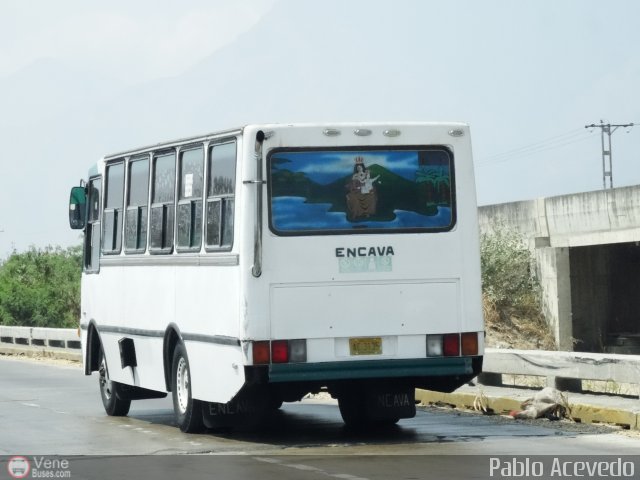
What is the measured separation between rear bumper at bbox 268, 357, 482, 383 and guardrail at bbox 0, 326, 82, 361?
20853 millimetres

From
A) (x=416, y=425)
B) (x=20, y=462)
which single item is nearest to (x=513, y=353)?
(x=416, y=425)

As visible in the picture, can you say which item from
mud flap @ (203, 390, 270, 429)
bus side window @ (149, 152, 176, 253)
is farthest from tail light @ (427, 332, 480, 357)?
bus side window @ (149, 152, 176, 253)

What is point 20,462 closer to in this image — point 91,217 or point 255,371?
point 255,371

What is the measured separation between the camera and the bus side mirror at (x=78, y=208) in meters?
21.3

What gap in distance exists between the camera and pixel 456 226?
53.3 feet

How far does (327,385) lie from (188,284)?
6.80ft

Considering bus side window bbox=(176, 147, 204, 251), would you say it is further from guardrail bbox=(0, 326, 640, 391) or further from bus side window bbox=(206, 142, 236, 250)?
guardrail bbox=(0, 326, 640, 391)

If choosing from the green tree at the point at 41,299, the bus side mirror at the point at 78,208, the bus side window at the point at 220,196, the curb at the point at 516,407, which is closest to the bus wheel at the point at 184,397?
the bus side window at the point at 220,196

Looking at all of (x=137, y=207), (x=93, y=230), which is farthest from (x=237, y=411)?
(x=93, y=230)

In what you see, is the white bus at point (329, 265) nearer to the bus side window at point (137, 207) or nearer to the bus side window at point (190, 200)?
the bus side window at point (190, 200)

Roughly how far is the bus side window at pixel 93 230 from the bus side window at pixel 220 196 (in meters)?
4.21

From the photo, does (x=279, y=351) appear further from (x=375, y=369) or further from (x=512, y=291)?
(x=512, y=291)

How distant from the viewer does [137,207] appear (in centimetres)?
1883

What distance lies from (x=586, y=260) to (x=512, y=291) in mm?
2838
